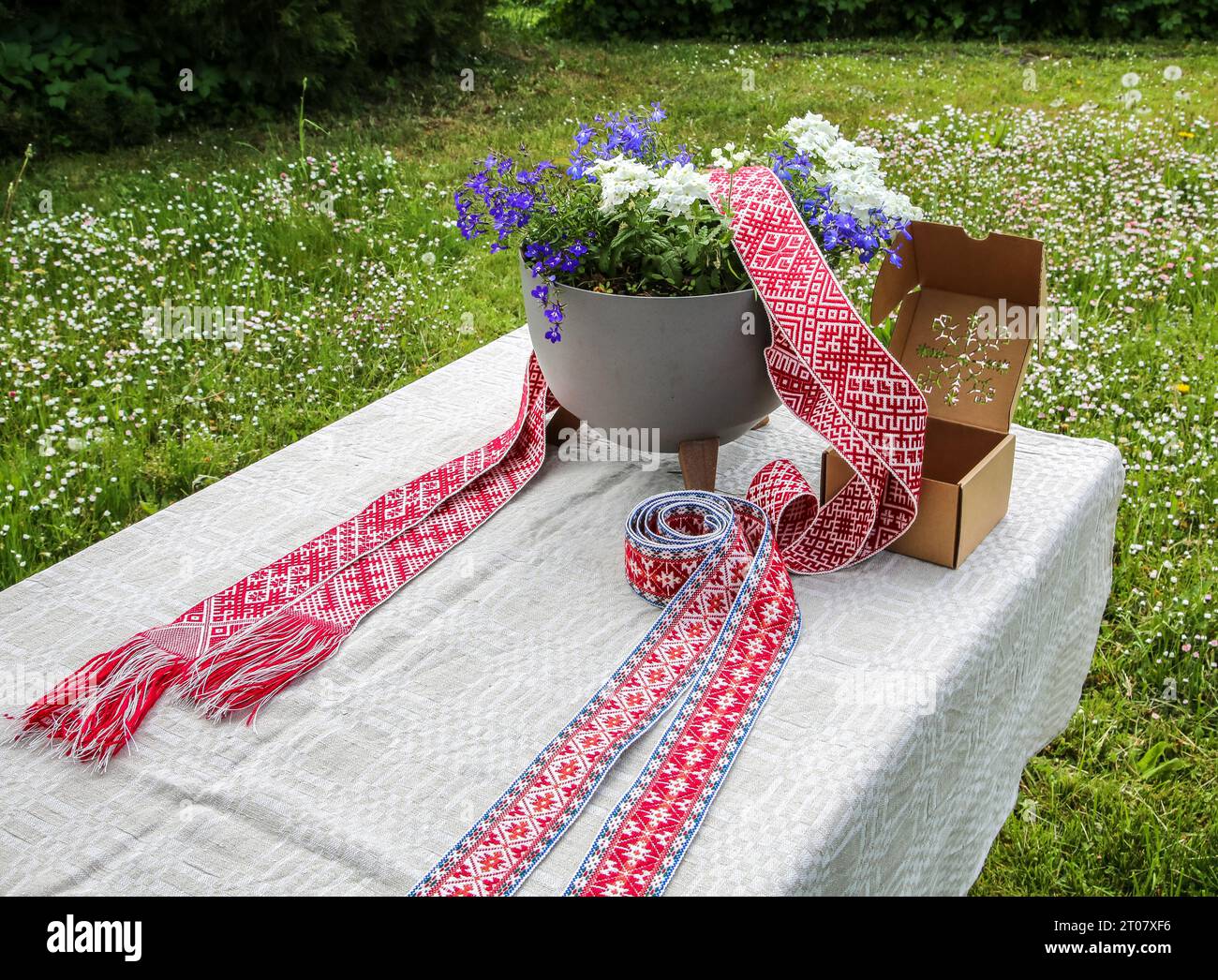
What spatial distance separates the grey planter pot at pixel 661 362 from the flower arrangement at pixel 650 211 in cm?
4

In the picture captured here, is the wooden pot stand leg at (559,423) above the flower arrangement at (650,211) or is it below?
below

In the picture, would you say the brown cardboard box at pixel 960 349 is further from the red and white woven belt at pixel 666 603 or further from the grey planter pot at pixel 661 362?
the grey planter pot at pixel 661 362

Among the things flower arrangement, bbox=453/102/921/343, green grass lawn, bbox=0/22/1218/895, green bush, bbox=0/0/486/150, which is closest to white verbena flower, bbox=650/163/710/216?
flower arrangement, bbox=453/102/921/343

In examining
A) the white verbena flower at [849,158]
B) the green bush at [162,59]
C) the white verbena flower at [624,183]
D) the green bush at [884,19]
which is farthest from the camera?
the green bush at [884,19]

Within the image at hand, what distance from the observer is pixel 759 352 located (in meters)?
1.54

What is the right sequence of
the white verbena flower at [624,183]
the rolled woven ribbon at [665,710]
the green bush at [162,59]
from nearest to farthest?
the rolled woven ribbon at [665,710]
the white verbena flower at [624,183]
the green bush at [162,59]

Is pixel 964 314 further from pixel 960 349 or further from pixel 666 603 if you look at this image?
pixel 666 603

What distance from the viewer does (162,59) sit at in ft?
19.4

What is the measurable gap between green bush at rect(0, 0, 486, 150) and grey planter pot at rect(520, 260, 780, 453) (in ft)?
15.6

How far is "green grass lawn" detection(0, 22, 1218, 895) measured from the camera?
222cm

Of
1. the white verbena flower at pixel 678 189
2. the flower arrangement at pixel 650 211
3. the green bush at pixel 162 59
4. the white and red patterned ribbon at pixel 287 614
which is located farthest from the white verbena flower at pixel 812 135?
the green bush at pixel 162 59

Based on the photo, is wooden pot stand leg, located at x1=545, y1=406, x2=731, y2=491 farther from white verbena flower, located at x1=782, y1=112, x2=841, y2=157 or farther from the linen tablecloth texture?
white verbena flower, located at x1=782, y1=112, x2=841, y2=157

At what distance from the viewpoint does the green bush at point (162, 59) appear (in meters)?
5.52

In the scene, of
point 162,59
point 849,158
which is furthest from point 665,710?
point 162,59
